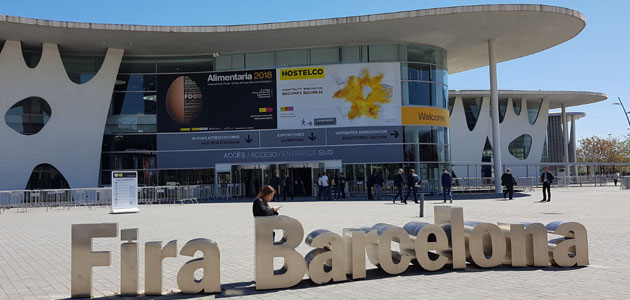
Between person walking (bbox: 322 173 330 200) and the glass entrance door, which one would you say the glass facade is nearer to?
the glass entrance door

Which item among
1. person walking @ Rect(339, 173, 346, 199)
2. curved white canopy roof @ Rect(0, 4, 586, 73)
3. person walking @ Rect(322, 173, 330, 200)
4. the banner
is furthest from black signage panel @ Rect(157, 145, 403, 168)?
curved white canopy roof @ Rect(0, 4, 586, 73)

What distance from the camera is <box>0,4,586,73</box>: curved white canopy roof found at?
2742 centimetres

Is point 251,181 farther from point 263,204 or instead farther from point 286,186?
point 263,204

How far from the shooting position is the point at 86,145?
31000 millimetres

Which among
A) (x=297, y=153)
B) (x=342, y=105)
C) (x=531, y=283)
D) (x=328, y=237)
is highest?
(x=342, y=105)

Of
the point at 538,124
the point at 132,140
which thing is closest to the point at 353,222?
the point at 132,140

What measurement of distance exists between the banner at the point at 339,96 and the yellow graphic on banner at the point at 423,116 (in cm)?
48

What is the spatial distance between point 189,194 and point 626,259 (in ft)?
75.9

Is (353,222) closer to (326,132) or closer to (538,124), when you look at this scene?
(326,132)

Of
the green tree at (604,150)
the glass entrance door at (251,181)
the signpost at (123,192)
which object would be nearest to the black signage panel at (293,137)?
the glass entrance door at (251,181)

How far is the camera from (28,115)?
2988 centimetres

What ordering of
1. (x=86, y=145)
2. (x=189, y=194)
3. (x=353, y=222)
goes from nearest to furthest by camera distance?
(x=353, y=222) → (x=189, y=194) → (x=86, y=145)

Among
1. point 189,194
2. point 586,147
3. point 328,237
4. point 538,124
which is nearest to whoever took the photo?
point 328,237

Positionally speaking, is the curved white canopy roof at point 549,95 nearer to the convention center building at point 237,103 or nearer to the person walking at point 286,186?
the convention center building at point 237,103
